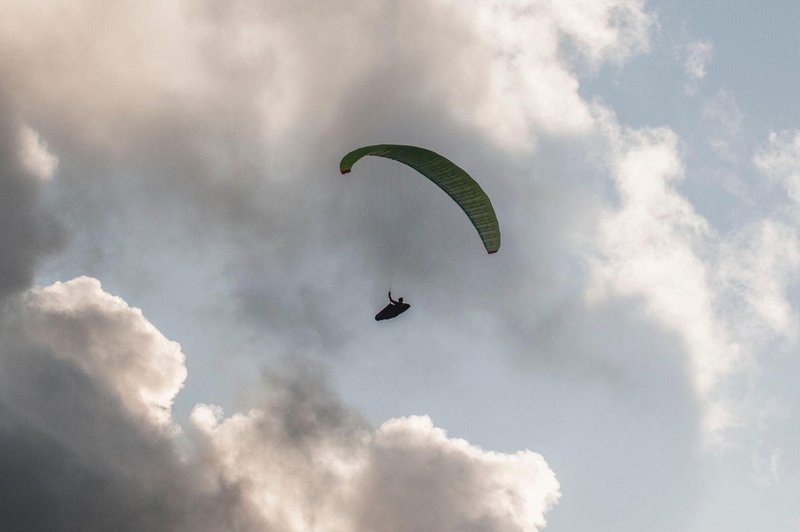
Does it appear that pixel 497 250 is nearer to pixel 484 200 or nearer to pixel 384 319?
pixel 484 200

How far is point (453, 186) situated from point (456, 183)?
50 cm

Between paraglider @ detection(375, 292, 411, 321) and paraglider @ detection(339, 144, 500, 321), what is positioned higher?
paraglider @ detection(339, 144, 500, 321)

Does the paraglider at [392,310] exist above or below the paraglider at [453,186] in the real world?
below

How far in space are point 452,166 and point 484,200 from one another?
4.22 m

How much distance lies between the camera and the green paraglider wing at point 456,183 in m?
70.4

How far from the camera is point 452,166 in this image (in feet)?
232

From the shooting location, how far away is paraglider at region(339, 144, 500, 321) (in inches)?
2773

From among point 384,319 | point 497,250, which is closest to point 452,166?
point 497,250

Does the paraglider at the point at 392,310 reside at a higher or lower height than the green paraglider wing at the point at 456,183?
lower

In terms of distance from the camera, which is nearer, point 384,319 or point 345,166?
point 345,166

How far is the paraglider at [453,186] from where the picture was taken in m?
70.4

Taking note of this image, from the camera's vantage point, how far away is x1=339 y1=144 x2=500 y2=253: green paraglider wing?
231ft

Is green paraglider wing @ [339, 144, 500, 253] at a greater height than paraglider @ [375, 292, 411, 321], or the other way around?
green paraglider wing @ [339, 144, 500, 253]

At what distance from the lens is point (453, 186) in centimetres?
7219
